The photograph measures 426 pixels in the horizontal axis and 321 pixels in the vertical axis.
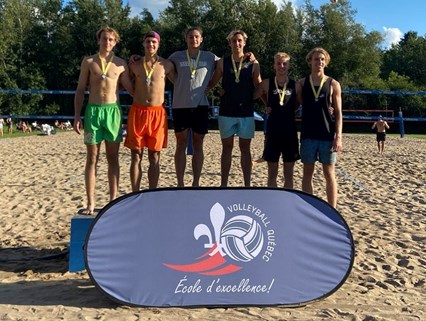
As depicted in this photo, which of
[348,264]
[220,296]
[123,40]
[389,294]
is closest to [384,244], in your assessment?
[389,294]

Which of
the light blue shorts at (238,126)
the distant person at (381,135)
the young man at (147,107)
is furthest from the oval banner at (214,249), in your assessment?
the distant person at (381,135)

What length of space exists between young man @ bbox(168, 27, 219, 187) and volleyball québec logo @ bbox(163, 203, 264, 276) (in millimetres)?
1700

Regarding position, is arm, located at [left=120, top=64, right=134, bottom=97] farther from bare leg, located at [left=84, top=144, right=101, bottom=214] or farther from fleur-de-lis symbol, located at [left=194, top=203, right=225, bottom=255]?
fleur-de-lis symbol, located at [left=194, top=203, right=225, bottom=255]

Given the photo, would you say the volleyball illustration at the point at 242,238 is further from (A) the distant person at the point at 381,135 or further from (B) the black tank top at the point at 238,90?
(A) the distant person at the point at 381,135

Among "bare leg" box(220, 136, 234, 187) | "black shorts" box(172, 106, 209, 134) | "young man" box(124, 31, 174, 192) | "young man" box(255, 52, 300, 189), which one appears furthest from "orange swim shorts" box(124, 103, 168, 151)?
"young man" box(255, 52, 300, 189)

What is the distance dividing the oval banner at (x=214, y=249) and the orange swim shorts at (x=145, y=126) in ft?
4.42

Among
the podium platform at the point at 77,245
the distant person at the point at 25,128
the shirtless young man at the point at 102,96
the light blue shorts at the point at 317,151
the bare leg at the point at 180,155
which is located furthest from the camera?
the distant person at the point at 25,128

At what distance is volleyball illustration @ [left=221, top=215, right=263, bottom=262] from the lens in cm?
337

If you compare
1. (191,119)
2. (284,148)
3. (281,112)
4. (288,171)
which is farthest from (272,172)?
(191,119)

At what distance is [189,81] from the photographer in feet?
15.9

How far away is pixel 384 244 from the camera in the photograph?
498 cm

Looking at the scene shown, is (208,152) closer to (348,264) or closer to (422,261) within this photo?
(422,261)

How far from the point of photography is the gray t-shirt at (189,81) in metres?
4.86

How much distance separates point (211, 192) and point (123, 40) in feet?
129
